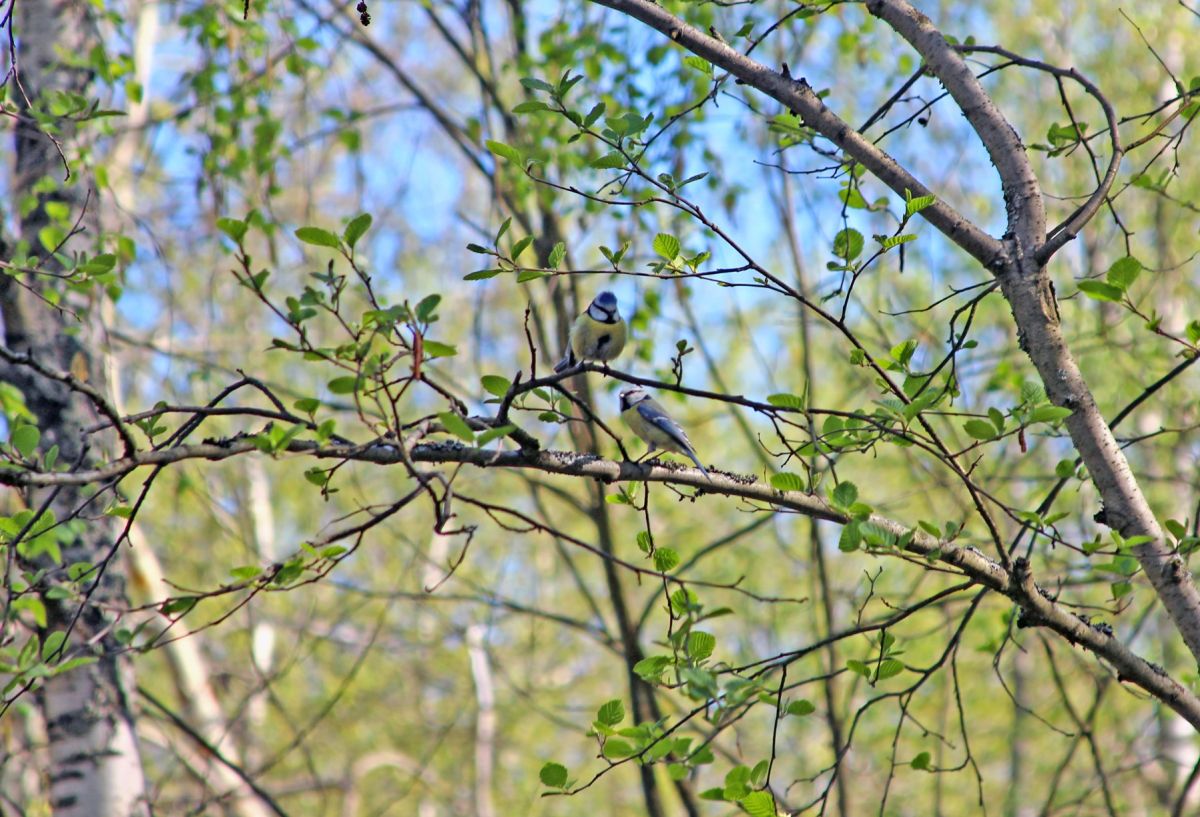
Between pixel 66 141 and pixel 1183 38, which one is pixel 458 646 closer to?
pixel 66 141

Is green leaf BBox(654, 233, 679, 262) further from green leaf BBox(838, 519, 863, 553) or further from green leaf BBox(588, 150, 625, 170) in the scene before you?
green leaf BBox(838, 519, 863, 553)

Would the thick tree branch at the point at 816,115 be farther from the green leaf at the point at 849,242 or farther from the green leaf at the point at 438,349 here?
the green leaf at the point at 438,349

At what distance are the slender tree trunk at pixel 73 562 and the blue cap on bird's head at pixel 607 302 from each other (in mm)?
1720

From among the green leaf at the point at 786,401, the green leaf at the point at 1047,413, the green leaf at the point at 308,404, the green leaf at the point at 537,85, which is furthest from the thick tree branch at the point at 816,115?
the green leaf at the point at 308,404

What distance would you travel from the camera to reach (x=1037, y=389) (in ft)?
6.88

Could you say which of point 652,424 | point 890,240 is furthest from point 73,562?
point 890,240

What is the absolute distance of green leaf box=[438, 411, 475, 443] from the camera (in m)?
1.66

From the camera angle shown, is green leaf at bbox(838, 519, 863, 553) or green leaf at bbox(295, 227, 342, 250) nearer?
green leaf at bbox(295, 227, 342, 250)

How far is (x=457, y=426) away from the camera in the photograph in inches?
65.9

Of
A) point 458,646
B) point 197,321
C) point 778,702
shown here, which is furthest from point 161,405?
point 458,646

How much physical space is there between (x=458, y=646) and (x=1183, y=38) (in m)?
9.05

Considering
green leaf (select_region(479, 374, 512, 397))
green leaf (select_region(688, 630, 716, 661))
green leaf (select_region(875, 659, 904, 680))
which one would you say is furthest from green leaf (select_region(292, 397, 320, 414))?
green leaf (select_region(875, 659, 904, 680))

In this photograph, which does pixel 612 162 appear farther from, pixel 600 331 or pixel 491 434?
pixel 600 331

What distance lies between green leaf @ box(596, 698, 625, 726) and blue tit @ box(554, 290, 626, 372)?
1941 millimetres
